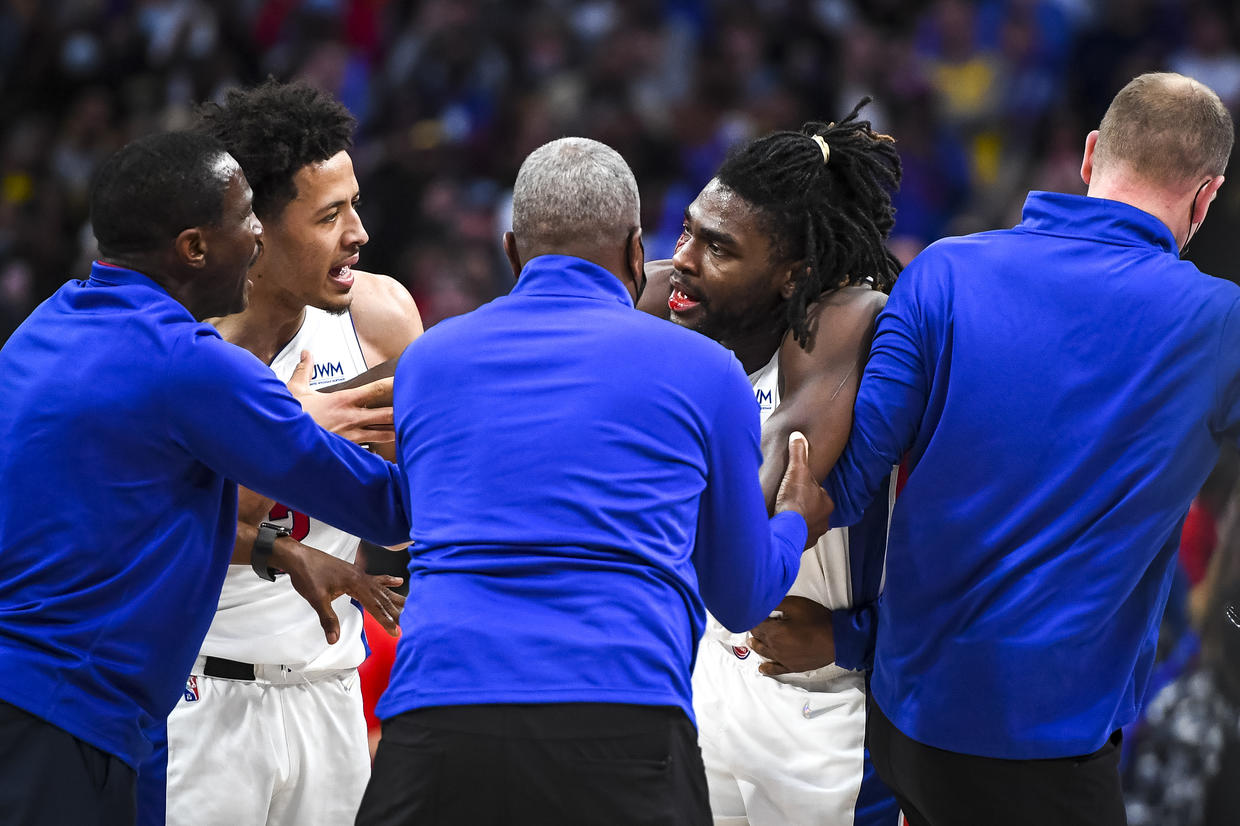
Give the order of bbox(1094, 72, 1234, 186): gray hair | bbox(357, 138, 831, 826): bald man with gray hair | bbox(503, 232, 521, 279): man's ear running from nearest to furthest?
1. bbox(357, 138, 831, 826): bald man with gray hair
2. bbox(503, 232, 521, 279): man's ear
3. bbox(1094, 72, 1234, 186): gray hair

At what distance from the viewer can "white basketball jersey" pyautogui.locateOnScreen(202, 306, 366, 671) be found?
128 inches

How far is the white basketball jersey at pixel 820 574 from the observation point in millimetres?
3127

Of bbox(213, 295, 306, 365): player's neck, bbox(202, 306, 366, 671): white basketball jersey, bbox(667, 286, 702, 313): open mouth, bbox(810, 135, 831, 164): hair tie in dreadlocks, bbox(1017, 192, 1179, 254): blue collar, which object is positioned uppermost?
bbox(810, 135, 831, 164): hair tie in dreadlocks

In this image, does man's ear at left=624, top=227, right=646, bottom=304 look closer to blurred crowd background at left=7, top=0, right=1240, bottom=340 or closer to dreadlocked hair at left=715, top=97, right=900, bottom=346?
dreadlocked hair at left=715, top=97, right=900, bottom=346

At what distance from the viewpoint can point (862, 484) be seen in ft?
9.30

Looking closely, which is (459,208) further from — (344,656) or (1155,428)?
(1155,428)

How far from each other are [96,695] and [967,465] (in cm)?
164

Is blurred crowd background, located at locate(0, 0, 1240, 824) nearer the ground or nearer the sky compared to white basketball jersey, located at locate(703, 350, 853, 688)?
nearer the sky

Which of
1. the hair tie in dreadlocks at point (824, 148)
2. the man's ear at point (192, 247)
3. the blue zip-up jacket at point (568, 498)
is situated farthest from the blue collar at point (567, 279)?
the hair tie in dreadlocks at point (824, 148)

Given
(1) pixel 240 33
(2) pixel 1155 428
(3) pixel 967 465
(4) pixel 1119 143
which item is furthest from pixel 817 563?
(1) pixel 240 33

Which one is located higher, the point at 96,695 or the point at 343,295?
the point at 343,295

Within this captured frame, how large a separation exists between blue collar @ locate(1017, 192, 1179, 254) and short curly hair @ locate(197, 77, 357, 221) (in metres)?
1.73

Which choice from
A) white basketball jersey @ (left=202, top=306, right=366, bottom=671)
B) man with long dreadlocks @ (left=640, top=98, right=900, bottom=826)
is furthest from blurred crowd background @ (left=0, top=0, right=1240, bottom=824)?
man with long dreadlocks @ (left=640, top=98, right=900, bottom=826)

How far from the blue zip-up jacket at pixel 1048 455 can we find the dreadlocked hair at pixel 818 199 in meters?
0.36
